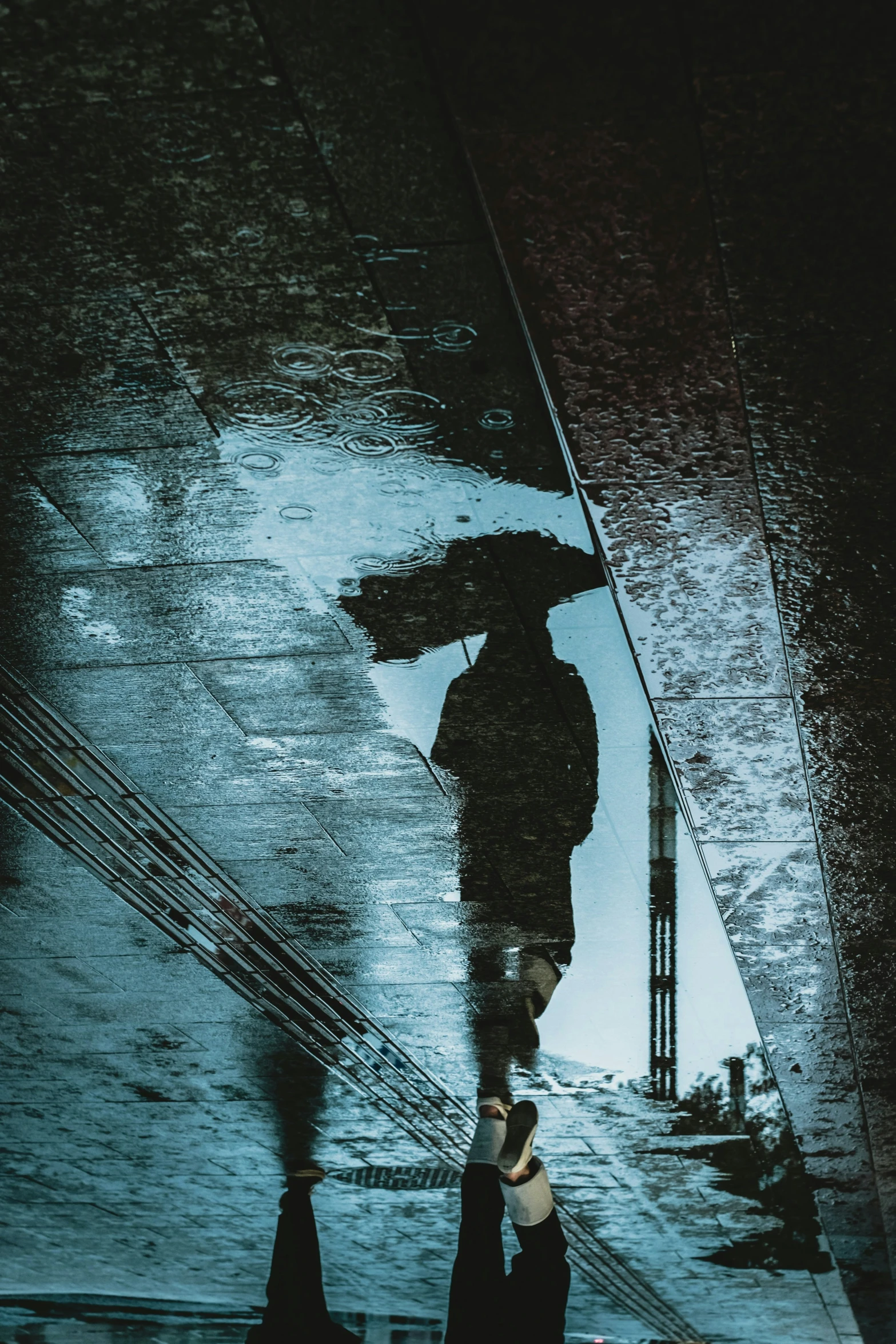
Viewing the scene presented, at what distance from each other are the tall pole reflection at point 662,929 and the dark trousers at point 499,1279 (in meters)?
0.91

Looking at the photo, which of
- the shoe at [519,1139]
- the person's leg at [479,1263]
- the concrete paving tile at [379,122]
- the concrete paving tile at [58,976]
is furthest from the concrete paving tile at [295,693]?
the person's leg at [479,1263]

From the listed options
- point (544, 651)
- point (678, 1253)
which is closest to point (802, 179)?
point (544, 651)

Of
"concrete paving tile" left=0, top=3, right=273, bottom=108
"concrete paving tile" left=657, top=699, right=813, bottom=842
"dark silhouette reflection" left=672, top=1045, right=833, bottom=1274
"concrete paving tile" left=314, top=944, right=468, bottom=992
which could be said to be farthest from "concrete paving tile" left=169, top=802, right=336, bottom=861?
"dark silhouette reflection" left=672, top=1045, right=833, bottom=1274

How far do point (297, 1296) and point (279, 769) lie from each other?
461 centimetres

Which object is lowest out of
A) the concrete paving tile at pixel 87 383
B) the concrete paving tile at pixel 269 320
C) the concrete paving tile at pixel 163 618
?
the concrete paving tile at pixel 163 618

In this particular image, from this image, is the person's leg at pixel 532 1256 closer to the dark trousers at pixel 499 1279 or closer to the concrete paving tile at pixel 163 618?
the dark trousers at pixel 499 1279

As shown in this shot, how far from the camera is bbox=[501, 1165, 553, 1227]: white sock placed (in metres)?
5.60

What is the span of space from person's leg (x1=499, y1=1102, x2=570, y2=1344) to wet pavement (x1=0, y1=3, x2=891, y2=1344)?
531mm

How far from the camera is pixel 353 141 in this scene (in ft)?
6.52

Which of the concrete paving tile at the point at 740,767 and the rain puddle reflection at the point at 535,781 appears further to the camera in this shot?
the concrete paving tile at the point at 740,767

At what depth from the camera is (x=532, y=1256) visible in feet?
18.7

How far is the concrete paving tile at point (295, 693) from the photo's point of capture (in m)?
3.39

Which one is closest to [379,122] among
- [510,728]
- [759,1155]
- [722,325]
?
[722,325]

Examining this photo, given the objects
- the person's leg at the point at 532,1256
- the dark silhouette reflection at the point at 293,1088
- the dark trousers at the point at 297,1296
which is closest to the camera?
the person's leg at the point at 532,1256
